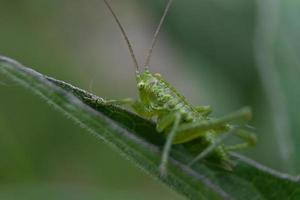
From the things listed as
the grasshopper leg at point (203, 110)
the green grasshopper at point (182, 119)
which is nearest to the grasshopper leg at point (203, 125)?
the green grasshopper at point (182, 119)

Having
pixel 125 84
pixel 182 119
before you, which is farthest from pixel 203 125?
pixel 125 84

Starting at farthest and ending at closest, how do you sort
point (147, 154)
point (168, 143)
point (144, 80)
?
1. point (144, 80)
2. point (168, 143)
3. point (147, 154)

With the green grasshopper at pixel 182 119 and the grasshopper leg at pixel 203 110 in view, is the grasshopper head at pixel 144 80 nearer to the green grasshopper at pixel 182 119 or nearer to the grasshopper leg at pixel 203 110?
the green grasshopper at pixel 182 119

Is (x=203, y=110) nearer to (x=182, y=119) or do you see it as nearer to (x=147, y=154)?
(x=182, y=119)

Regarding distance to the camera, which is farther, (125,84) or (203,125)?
(125,84)

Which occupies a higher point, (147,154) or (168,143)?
(147,154)

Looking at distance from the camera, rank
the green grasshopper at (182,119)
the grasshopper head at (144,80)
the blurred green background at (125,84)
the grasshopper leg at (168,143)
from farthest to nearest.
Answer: the blurred green background at (125,84) < the grasshopper head at (144,80) < the green grasshopper at (182,119) < the grasshopper leg at (168,143)

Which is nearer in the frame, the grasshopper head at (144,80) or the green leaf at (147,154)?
the green leaf at (147,154)
